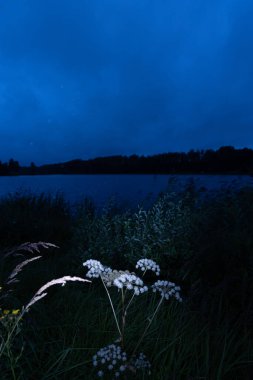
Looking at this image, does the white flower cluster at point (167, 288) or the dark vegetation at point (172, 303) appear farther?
the dark vegetation at point (172, 303)

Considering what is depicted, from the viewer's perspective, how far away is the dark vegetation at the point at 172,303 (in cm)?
263

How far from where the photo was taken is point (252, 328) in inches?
129

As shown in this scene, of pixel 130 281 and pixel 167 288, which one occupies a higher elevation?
pixel 130 281

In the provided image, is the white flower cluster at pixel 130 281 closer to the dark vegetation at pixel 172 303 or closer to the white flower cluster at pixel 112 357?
the white flower cluster at pixel 112 357

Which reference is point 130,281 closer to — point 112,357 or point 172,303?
point 112,357

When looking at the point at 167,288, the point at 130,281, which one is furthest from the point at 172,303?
the point at 130,281

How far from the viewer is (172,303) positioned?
363 cm

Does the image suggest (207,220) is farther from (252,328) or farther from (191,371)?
(191,371)

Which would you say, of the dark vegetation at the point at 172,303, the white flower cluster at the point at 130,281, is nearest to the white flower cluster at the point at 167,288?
the white flower cluster at the point at 130,281

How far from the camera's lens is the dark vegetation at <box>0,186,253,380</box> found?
263 centimetres

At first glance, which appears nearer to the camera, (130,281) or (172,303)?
(130,281)

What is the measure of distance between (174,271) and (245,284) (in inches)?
73.3

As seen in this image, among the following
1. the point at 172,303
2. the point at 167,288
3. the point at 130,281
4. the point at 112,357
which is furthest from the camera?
the point at 172,303

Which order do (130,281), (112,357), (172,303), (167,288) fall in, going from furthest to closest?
(172,303) → (167,288) → (130,281) → (112,357)
